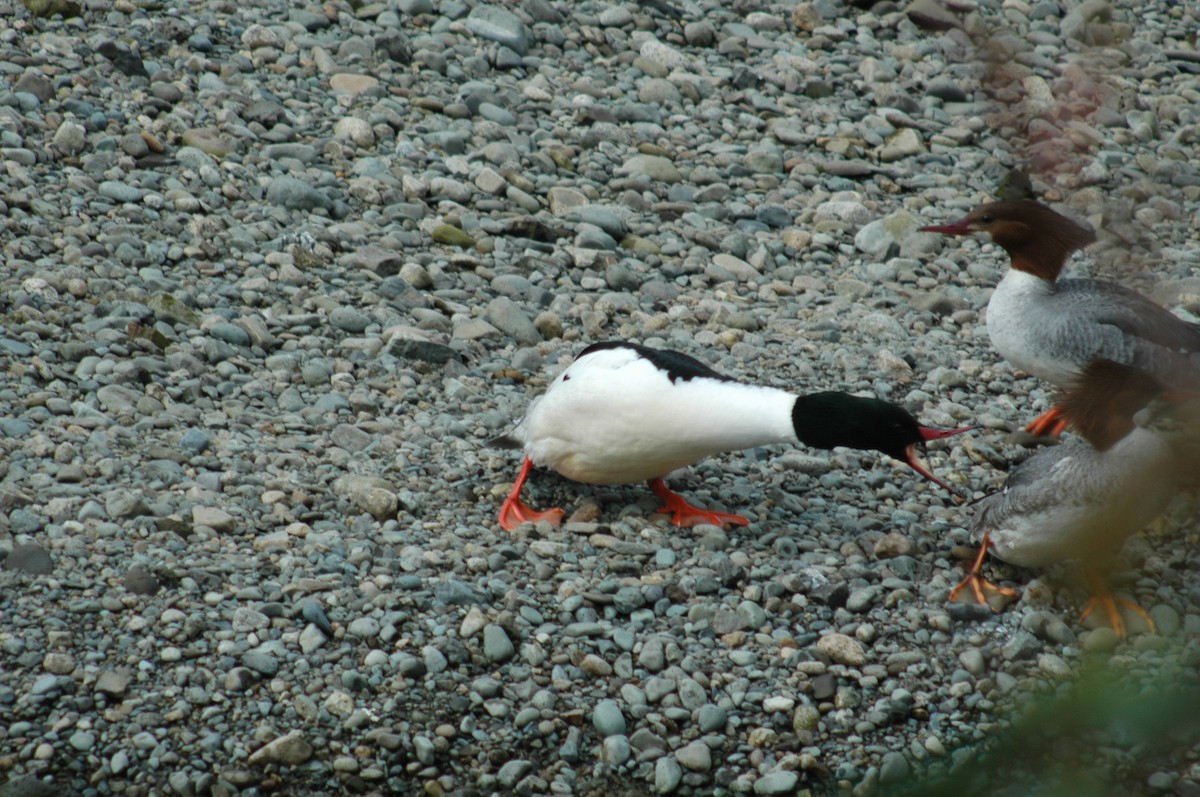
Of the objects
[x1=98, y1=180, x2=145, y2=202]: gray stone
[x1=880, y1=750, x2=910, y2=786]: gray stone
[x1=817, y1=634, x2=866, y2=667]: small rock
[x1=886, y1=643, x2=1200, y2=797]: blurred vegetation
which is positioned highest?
[x1=886, y1=643, x2=1200, y2=797]: blurred vegetation

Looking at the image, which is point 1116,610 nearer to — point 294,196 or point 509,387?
point 509,387

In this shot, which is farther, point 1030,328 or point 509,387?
point 509,387

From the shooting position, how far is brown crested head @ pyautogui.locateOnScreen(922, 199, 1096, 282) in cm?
576

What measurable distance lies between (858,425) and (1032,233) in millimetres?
2079

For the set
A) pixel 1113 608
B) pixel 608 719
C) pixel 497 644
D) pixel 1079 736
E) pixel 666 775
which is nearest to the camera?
pixel 1079 736

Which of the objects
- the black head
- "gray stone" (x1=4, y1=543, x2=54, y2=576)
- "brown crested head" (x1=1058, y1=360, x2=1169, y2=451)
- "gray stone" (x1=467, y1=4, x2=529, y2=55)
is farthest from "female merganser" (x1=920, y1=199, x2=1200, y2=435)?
"gray stone" (x1=4, y1=543, x2=54, y2=576)

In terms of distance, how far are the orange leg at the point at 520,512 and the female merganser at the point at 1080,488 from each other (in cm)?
156

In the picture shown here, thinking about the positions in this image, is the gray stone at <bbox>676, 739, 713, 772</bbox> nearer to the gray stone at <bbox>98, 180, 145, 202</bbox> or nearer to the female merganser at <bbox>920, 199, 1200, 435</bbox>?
the female merganser at <bbox>920, 199, 1200, 435</bbox>

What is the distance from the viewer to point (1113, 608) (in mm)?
4199

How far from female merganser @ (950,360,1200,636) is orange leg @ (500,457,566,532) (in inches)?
61.3

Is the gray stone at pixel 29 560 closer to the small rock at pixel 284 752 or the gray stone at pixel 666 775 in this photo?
the small rock at pixel 284 752

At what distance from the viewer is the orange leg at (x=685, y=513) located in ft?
15.4

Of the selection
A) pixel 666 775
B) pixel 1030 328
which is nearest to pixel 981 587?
pixel 666 775

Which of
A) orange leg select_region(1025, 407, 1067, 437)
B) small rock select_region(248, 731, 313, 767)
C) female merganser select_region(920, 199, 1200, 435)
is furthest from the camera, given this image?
orange leg select_region(1025, 407, 1067, 437)
